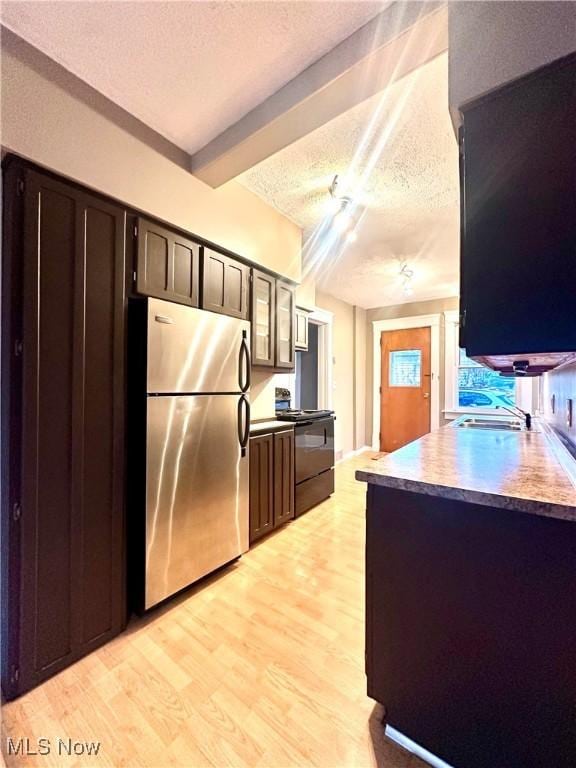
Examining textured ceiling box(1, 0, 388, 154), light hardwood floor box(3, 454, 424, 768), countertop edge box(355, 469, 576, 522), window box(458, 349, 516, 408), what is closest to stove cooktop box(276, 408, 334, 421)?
light hardwood floor box(3, 454, 424, 768)

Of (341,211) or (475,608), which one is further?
(341,211)

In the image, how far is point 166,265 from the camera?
185 cm

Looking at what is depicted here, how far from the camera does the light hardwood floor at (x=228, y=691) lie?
3.54 feet

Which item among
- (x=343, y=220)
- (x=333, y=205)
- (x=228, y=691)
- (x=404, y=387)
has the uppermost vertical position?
(x=333, y=205)

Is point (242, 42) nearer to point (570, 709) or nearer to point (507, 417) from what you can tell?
point (570, 709)

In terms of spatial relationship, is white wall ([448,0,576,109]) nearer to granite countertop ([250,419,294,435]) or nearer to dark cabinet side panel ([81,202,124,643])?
dark cabinet side panel ([81,202,124,643])

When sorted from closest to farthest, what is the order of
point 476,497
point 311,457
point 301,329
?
point 476,497, point 311,457, point 301,329

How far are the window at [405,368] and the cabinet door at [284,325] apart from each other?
3.29 m

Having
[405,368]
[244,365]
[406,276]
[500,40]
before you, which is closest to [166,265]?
[244,365]

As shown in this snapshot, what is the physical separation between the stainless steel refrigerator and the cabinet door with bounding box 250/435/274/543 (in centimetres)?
15

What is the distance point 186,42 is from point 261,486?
2575 millimetres

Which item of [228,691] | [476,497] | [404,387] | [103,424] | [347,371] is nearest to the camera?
[476,497]

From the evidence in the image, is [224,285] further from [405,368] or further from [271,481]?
[405,368]

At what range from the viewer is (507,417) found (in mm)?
4863
